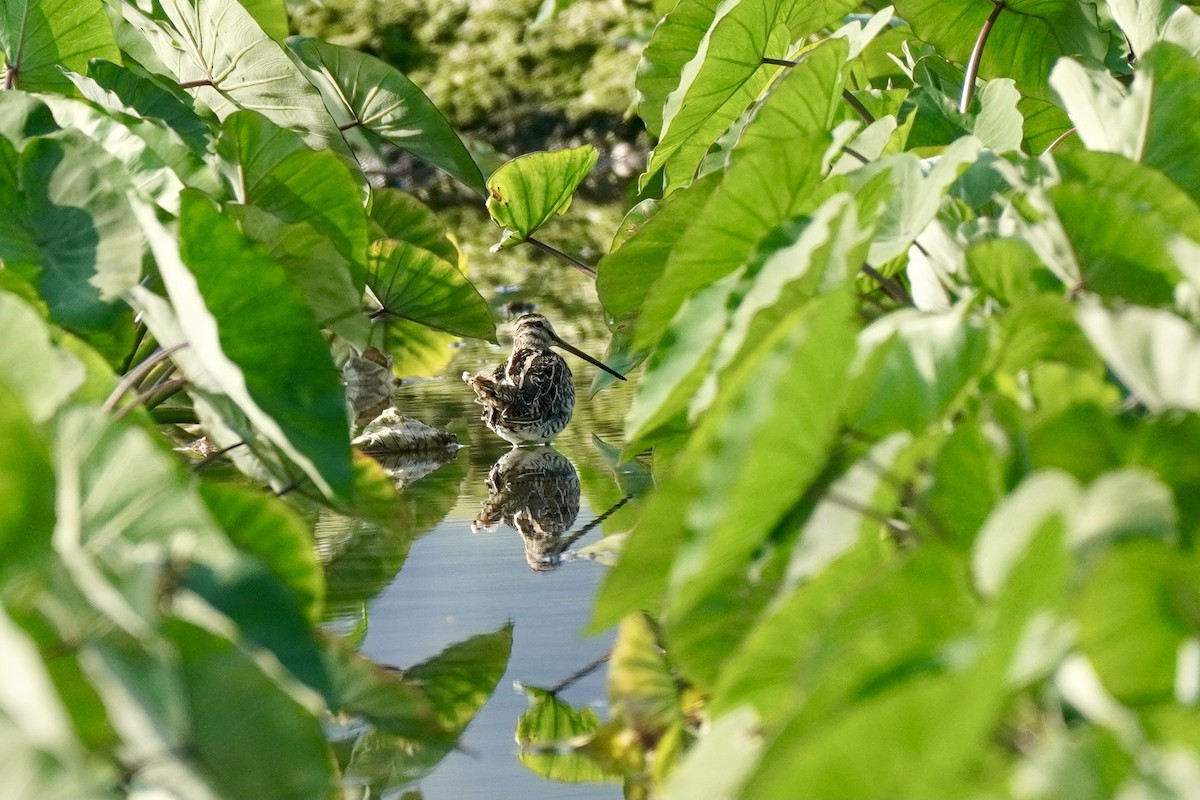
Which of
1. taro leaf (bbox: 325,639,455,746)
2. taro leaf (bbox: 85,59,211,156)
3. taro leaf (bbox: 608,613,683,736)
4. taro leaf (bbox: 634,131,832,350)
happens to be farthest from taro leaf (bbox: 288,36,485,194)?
taro leaf (bbox: 325,639,455,746)

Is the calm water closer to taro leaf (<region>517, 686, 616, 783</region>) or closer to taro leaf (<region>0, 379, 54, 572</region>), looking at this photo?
taro leaf (<region>517, 686, 616, 783</region>)

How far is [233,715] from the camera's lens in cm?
44

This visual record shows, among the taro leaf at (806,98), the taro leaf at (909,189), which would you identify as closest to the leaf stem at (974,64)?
the taro leaf at (806,98)

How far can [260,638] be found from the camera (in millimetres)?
480

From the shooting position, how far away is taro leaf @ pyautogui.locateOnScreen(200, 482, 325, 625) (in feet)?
1.77

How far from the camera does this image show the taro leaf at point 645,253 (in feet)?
2.94

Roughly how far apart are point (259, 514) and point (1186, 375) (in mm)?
334

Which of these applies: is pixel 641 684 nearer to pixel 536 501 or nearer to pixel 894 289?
pixel 894 289

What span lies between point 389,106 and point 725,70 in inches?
17.0

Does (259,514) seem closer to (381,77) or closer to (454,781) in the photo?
(454,781)

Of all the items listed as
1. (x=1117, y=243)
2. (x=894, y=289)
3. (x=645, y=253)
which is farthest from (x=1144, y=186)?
(x=645, y=253)

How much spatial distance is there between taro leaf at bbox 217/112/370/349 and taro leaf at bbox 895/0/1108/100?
1.74 ft

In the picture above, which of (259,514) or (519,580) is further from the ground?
(259,514)

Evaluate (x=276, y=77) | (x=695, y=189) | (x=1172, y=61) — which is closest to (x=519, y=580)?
(x=695, y=189)
